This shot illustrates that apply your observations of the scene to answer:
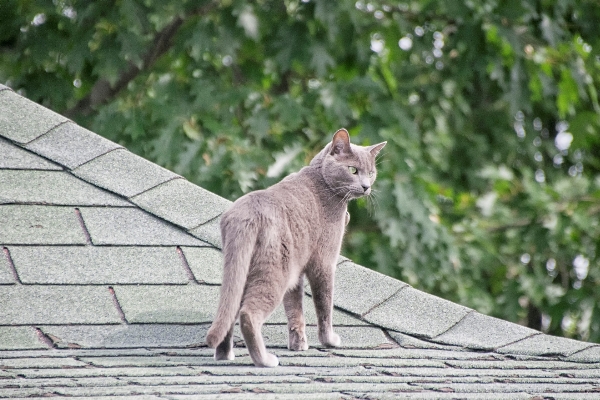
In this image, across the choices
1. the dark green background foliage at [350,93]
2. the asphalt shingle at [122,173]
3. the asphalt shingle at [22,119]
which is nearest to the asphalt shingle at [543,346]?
the asphalt shingle at [122,173]

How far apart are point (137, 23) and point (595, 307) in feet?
14.8

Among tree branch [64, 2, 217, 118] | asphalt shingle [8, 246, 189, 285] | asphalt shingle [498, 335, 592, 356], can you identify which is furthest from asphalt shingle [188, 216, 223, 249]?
tree branch [64, 2, 217, 118]

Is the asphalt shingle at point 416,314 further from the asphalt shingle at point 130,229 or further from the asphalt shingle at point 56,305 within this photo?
the asphalt shingle at point 56,305

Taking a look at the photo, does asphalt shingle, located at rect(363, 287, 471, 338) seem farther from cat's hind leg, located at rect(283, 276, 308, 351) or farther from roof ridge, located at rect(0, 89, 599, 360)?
cat's hind leg, located at rect(283, 276, 308, 351)

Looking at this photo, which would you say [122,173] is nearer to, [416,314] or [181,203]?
[181,203]

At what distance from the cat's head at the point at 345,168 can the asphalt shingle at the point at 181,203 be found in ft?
2.17

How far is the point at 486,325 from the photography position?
3.23m

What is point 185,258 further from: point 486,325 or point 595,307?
point 595,307

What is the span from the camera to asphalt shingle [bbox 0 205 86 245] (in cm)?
303

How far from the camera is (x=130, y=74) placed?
685 cm

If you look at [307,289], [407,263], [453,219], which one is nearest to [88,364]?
[307,289]

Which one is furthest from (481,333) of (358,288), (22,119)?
(22,119)

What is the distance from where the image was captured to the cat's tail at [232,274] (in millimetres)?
2332

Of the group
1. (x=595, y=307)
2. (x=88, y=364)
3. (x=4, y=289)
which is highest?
(x=595, y=307)
